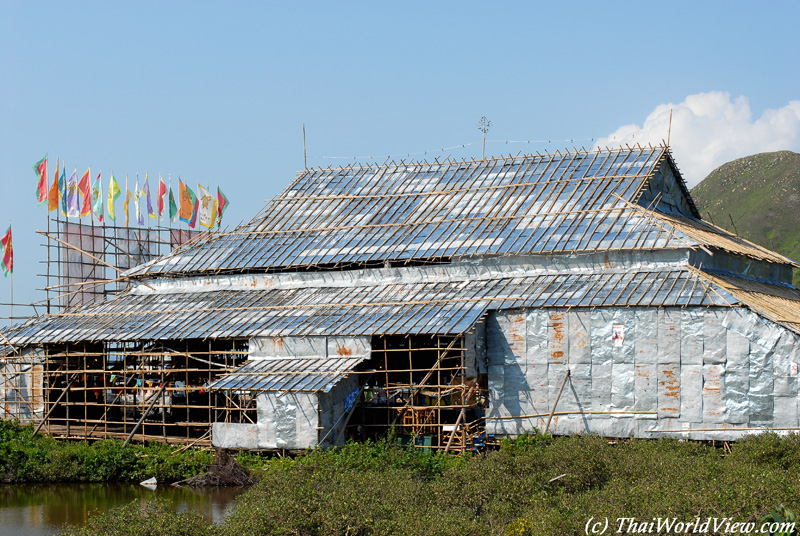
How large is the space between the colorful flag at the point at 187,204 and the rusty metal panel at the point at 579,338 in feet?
97.7

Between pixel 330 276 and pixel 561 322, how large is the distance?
1052 centimetres

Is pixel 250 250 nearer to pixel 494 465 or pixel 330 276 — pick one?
pixel 330 276

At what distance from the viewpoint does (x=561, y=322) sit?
97.3 feet

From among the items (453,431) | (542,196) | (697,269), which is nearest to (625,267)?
(697,269)

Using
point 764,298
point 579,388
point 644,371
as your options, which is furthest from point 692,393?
point 764,298

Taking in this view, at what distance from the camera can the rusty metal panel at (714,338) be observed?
27.4 meters

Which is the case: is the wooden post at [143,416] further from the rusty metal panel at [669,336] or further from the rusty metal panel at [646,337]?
the rusty metal panel at [669,336]

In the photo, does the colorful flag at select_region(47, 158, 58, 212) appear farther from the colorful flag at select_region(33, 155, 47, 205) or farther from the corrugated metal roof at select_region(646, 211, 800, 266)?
the corrugated metal roof at select_region(646, 211, 800, 266)

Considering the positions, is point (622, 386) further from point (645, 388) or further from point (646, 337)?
point (646, 337)

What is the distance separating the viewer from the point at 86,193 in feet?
158

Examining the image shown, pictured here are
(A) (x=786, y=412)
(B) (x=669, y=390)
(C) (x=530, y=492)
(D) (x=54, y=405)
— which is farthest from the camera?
(D) (x=54, y=405)

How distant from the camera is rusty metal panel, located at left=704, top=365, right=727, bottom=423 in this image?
27.2 metres

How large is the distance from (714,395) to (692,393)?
0.65 meters

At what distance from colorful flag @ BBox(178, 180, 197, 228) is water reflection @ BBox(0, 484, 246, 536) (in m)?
25.3
